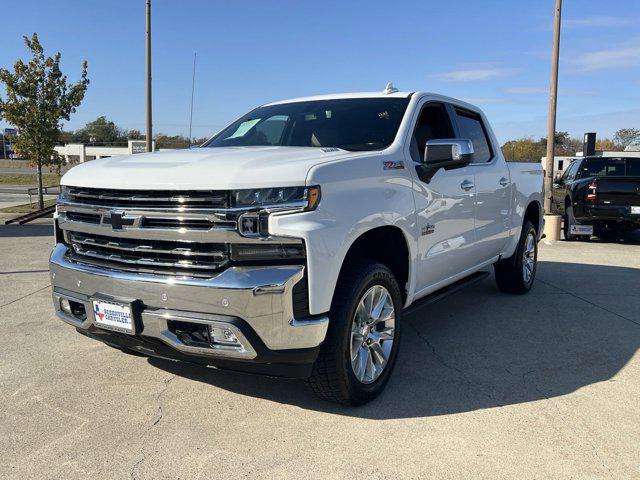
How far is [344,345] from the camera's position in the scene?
3246 mm

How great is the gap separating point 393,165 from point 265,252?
4.15ft

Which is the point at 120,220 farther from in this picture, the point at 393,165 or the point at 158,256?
the point at 393,165

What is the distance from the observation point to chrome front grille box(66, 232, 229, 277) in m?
3.01

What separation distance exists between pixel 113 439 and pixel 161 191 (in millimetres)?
1370

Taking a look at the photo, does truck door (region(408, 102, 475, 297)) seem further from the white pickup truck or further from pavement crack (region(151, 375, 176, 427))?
pavement crack (region(151, 375, 176, 427))

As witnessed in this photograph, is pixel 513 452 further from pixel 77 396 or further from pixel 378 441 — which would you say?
pixel 77 396

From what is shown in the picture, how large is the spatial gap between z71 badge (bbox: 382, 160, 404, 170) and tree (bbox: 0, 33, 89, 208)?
16.4m

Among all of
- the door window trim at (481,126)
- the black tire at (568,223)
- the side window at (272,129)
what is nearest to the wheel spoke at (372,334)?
the side window at (272,129)

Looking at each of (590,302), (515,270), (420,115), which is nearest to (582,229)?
(590,302)

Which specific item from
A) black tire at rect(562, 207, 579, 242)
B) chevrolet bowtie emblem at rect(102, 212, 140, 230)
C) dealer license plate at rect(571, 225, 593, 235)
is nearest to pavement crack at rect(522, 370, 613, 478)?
chevrolet bowtie emblem at rect(102, 212, 140, 230)

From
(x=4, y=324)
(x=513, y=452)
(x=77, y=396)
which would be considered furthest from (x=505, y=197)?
(x=4, y=324)

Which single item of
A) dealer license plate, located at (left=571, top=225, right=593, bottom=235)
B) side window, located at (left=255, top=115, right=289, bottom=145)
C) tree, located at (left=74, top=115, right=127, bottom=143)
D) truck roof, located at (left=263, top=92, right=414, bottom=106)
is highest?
tree, located at (left=74, top=115, right=127, bottom=143)

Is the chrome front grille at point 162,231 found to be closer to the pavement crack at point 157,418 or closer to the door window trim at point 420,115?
the pavement crack at point 157,418

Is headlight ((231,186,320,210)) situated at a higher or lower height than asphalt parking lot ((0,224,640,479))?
higher
